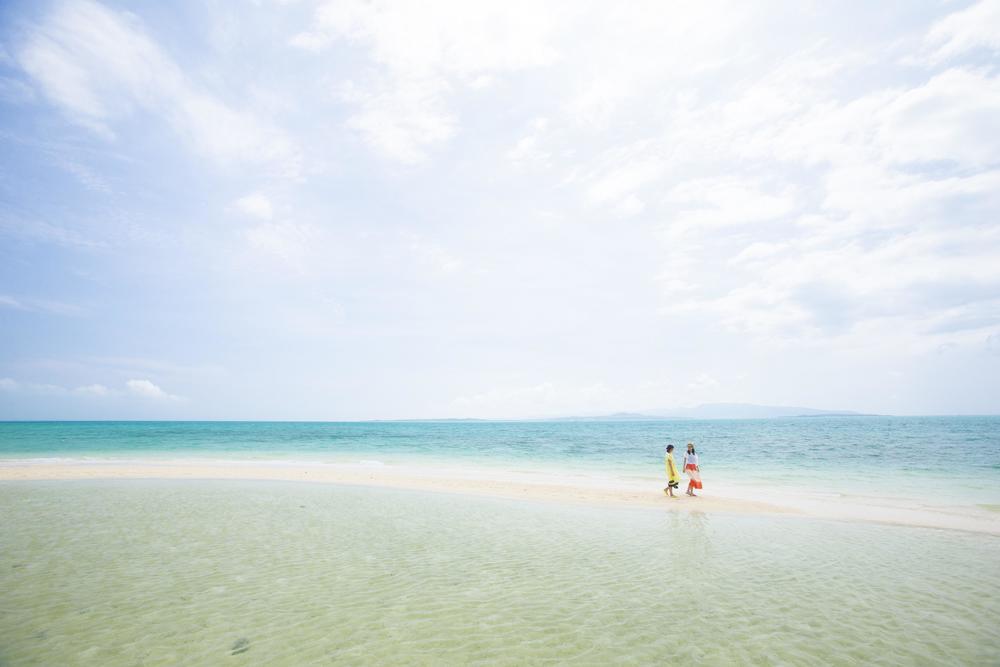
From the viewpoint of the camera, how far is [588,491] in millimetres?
25078

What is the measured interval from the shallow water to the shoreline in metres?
3.15

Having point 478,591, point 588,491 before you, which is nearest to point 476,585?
point 478,591

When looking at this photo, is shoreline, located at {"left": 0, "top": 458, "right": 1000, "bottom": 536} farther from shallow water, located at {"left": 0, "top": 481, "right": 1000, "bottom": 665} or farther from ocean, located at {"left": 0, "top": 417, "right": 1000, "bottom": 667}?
shallow water, located at {"left": 0, "top": 481, "right": 1000, "bottom": 665}

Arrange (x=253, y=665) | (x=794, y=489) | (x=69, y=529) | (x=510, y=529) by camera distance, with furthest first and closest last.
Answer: (x=794, y=489) < (x=510, y=529) < (x=69, y=529) < (x=253, y=665)

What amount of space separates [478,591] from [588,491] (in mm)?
16825

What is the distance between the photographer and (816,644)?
7.48 m

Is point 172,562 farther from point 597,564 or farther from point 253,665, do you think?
point 597,564

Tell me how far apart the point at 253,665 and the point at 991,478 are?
45.2m

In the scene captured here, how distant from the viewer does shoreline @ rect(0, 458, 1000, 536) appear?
760 inches

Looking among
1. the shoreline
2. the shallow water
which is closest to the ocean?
the shallow water

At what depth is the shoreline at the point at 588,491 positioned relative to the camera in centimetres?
1931

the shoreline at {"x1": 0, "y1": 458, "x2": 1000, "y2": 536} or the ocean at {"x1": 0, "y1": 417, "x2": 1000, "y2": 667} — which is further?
the shoreline at {"x1": 0, "y1": 458, "x2": 1000, "y2": 536}

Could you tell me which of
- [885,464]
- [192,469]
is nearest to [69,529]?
[192,469]

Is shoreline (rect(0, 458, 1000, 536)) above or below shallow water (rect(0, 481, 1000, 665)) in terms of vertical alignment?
below
